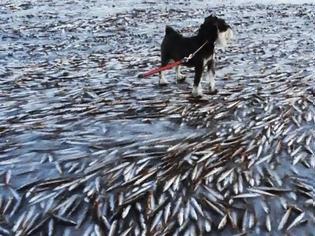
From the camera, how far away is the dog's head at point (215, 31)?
8.62 metres

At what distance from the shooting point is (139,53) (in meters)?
14.1

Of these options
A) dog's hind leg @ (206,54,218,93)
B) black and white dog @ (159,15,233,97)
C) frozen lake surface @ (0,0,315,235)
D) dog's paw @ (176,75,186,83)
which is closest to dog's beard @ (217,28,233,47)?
black and white dog @ (159,15,233,97)

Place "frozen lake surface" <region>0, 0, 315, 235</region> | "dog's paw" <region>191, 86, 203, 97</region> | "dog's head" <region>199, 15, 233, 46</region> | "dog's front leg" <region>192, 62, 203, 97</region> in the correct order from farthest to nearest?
"dog's paw" <region>191, 86, 203, 97</region> → "dog's front leg" <region>192, 62, 203, 97</region> → "dog's head" <region>199, 15, 233, 46</region> → "frozen lake surface" <region>0, 0, 315, 235</region>

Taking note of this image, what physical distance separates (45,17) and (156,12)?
6095mm

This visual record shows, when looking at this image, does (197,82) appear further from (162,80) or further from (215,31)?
(162,80)

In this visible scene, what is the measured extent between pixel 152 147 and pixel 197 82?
2770 mm

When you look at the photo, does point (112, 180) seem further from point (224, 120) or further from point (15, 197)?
point (224, 120)

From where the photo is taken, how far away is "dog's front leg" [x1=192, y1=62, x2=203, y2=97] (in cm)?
891

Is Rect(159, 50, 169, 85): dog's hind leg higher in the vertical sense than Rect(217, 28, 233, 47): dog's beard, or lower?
lower

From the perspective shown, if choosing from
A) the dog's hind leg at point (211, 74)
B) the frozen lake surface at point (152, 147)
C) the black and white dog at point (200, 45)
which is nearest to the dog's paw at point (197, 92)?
the black and white dog at point (200, 45)

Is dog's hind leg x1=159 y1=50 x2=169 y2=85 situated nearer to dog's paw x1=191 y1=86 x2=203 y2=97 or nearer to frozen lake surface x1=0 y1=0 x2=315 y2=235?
frozen lake surface x1=0 y1=0 x2=315 y2=235

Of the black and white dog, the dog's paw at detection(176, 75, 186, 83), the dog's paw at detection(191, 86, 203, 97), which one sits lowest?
the dog's paw at detection(176, 75, 186, 83)

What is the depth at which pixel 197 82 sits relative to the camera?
29.5ft

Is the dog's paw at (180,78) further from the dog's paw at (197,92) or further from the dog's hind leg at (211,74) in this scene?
the dog's paw at (197,92)
